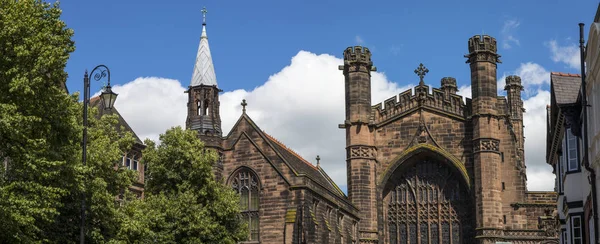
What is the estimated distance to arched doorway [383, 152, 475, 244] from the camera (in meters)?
58.5

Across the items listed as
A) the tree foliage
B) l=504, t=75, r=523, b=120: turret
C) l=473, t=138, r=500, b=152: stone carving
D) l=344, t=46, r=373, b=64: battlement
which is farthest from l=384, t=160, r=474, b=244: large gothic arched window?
the tree foliage

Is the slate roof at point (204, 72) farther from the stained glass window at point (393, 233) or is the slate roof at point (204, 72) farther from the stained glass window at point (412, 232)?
the stained glass window at point (412, 232)

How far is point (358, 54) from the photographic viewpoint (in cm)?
5969

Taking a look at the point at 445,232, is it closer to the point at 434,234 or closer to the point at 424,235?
the point at 434,234

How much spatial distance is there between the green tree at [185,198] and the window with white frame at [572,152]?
1673 centimetres

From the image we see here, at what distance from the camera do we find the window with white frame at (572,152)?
94.6 feet

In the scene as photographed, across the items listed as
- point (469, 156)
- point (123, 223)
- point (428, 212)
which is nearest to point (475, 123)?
point (469, 156)

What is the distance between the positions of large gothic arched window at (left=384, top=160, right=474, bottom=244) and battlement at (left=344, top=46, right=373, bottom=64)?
24.9 ft

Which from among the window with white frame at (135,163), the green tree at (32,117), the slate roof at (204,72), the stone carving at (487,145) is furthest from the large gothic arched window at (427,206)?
the green tree at (32,117)

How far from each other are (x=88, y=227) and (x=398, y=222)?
31.9 m

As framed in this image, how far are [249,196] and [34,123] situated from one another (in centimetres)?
2549

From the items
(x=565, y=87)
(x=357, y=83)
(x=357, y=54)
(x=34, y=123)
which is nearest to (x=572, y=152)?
(x=565, y=87)

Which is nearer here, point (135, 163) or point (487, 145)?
point (487, 145)

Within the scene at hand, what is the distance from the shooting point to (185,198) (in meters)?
40.3
